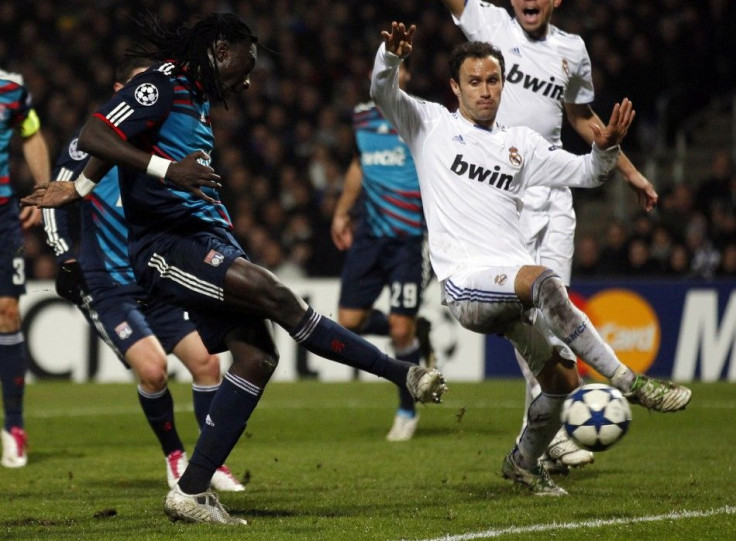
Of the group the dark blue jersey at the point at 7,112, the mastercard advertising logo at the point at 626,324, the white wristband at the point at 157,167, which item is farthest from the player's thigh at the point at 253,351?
the mastercard advertising logo at the point at 626,324

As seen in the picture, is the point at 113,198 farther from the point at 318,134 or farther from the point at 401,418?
the point at 318,134

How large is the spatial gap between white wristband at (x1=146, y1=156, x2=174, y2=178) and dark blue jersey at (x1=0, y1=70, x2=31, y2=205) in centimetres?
329

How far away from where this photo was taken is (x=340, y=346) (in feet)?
17.4

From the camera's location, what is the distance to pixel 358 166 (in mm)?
10039

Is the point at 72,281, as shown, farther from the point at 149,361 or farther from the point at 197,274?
the point at 197,274

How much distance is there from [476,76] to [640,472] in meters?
2.53

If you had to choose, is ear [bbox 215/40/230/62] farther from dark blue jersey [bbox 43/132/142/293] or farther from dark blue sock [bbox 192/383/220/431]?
dark blue sock [bbox 192/383/220/431]

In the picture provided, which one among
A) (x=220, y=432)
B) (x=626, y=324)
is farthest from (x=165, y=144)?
(x=626, y=324)

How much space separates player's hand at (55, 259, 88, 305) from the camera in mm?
7113

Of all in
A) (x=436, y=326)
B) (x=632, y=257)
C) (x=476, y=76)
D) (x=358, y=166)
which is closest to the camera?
(x=476, y=76)

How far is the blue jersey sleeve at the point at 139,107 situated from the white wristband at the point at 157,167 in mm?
206

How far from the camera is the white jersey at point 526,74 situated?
7.13m

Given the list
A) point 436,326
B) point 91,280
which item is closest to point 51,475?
point 91,280

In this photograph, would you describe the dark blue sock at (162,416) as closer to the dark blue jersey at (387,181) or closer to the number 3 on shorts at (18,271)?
the number 3 on shorts at (18,271)
